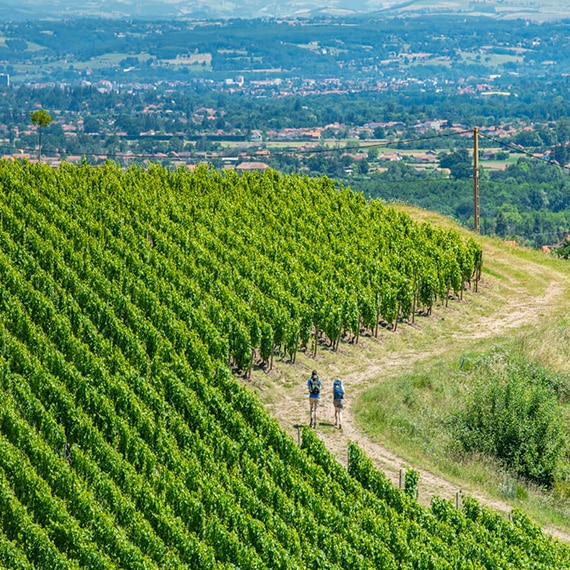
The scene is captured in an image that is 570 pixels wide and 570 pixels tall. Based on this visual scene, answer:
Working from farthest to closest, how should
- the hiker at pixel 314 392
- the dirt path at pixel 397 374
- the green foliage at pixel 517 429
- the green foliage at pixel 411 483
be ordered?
the green foliage at pixel 517 429 → the hiker at pixel 314 392 → the dirt path at pixel 397 374 → the green foliage at pixel 411 483

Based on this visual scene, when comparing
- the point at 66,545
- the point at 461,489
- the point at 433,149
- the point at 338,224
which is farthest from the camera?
the point at 433,149

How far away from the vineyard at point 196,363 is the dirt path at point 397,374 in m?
1.46

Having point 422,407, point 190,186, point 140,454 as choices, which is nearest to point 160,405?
point 140,454

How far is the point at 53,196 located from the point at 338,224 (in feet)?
32.9

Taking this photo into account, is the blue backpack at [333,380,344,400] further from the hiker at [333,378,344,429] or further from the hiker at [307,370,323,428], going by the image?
the hiker at [307,370,323,428]

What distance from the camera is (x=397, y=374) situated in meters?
35.1

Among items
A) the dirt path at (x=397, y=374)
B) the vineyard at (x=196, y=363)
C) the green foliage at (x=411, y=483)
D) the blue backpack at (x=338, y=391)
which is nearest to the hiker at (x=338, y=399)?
the blue backpack at (x=338, y=391)

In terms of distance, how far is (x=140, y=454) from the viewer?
26.2 m

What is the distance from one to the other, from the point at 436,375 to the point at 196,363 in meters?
7.63

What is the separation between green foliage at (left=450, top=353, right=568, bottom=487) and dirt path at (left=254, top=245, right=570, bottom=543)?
294cm

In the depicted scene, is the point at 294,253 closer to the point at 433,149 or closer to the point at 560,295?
the point at 560,295

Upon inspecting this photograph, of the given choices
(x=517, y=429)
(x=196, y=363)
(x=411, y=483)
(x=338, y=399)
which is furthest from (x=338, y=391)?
(x=517, y=429)

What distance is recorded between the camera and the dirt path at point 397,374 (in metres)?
28.3

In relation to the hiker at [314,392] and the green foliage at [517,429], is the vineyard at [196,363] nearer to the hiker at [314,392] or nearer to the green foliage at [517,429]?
the hiker at [314,392]
